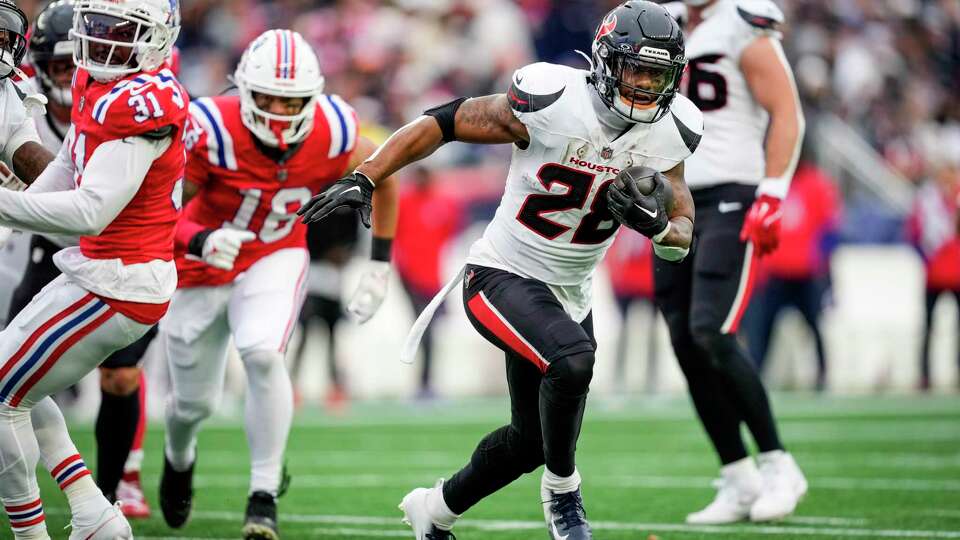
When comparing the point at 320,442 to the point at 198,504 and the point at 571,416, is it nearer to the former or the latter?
the point at 198,504

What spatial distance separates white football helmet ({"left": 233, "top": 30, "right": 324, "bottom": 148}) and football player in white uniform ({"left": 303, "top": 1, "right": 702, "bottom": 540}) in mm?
906

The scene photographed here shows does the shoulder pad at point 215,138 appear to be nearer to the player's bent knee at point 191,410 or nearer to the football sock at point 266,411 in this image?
the football sock at point 266,411

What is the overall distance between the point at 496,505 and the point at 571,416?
2036 millimetres

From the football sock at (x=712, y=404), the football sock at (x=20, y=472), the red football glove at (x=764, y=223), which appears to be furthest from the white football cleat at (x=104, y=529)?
the red football glove at (x=764, y=223)

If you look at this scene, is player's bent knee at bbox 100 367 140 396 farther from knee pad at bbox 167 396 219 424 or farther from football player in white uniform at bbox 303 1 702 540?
football player in white uniform at bbox 303 1 702 540

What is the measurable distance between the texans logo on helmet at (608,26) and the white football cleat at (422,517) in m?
1.51

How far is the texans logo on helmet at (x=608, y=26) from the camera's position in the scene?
4219 millimetres

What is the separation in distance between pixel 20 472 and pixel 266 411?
1.08m

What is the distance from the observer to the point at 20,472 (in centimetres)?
408

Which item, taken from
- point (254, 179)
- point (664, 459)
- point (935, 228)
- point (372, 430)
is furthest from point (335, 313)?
point (254, 179)

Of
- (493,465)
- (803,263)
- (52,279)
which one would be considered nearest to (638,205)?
(493,465)

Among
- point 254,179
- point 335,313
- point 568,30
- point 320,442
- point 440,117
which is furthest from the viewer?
point 568,30

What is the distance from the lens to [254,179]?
5.22m

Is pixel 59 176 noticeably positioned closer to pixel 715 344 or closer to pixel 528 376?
pixel 528 376
